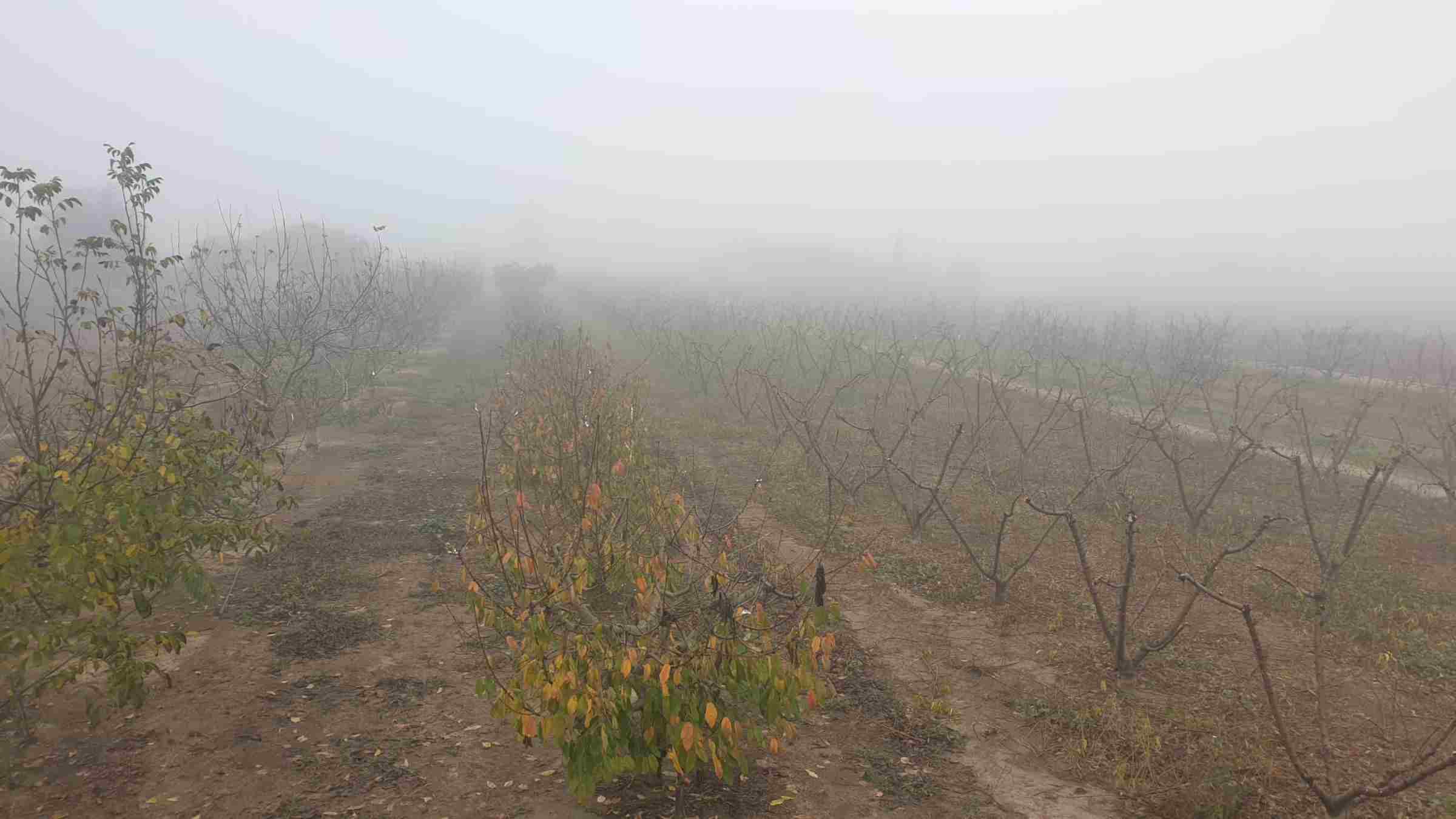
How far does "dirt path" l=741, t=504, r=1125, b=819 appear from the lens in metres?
4.14

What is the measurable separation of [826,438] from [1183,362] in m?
9.86

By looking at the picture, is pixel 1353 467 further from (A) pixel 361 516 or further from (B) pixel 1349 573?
(A) pixel 361 516

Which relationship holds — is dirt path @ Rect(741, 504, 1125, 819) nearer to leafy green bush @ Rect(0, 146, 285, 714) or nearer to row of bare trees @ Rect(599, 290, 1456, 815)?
row of bare trees @ Rect(599, 290, 1456, 815)

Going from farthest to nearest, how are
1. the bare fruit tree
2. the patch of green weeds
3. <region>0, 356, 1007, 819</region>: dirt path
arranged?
the bare fruit tree
the patch of green weeds
<region>0, 356, 1007, 819</region>: dirt path

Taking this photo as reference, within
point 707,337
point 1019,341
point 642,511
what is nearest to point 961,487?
point 642,511

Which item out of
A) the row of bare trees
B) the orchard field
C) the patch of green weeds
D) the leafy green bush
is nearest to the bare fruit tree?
the orchard field

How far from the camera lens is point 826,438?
13844 millimetres

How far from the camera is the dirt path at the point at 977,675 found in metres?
4.14

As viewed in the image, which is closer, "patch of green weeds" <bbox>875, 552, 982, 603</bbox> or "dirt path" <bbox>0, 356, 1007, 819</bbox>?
"dirt path" <bbox>0, 356, 1007, 819</bbox>

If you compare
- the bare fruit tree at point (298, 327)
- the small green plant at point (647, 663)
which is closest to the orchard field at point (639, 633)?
the small green plant at point (647, 663)

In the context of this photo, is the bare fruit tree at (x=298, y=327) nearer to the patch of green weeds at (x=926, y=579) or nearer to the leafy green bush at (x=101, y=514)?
the leafy green bush at (x=101, y=514)

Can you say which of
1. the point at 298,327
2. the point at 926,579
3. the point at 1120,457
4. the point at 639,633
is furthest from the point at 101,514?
the point at 1120,457

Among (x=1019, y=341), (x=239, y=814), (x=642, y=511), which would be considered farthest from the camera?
(x=1019, y=341)

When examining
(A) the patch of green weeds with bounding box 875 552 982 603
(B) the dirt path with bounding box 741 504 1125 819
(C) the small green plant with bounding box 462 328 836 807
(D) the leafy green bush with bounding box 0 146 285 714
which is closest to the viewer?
(C) the small green plant with bounding box 462 328 836 807
